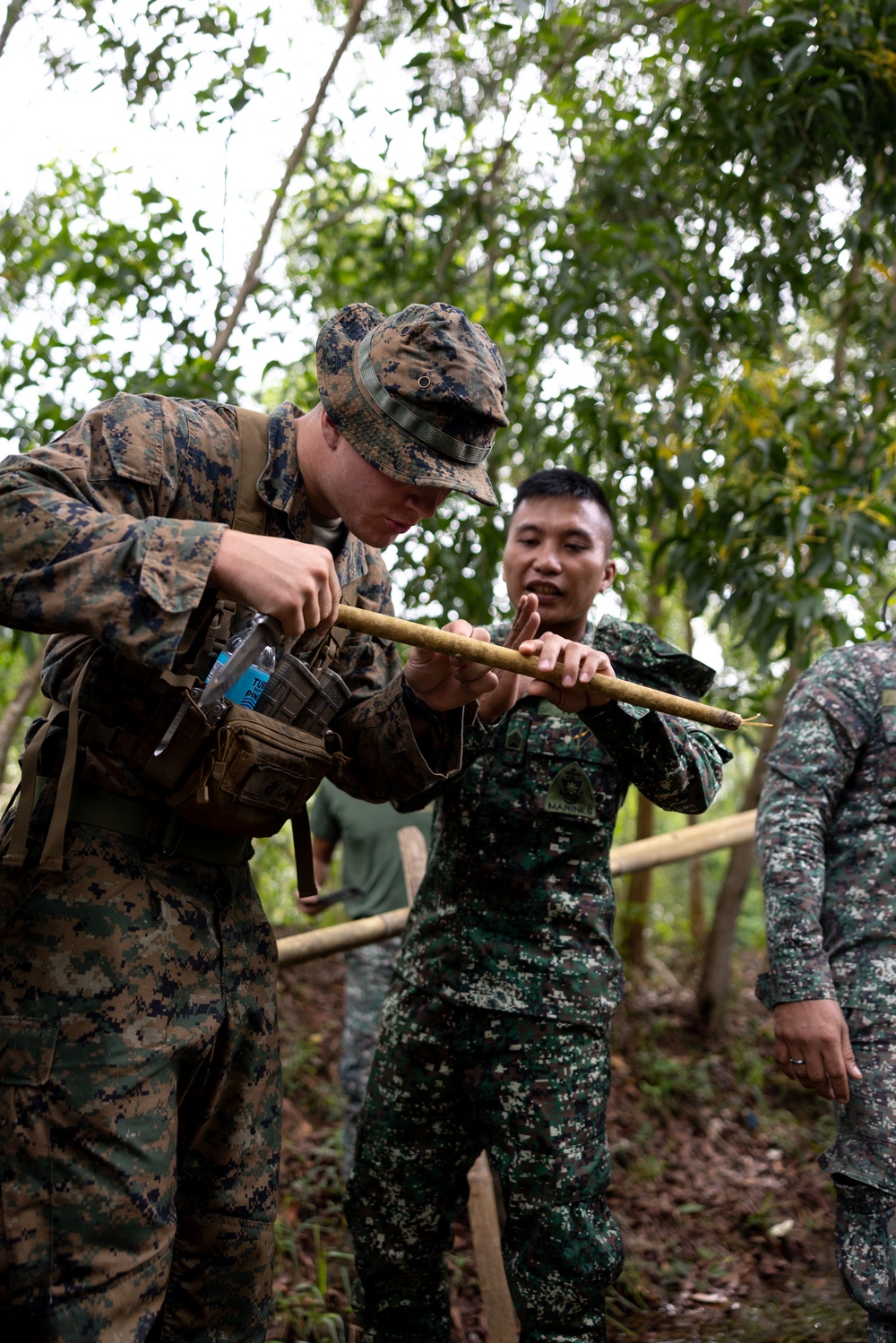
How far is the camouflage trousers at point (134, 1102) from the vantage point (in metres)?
1.61

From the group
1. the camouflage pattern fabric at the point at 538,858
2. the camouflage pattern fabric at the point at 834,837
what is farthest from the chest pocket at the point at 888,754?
the camouflage pattern fabric at the point at 538,858

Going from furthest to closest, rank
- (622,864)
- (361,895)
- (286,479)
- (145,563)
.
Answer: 1. (361,895)
2. (622,864)
3. (286,479)
4. (145,563)

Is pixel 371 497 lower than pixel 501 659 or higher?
higher

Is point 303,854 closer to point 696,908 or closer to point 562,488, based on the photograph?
point 562,488

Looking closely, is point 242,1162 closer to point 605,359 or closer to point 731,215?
point 605,359

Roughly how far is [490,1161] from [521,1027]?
0.32m

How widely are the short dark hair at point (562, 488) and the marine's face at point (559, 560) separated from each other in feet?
0.06

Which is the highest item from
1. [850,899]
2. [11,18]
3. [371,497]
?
[11,18]

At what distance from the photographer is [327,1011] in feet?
20.1

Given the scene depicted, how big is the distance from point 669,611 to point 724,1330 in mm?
5520

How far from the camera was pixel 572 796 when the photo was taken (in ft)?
7.89

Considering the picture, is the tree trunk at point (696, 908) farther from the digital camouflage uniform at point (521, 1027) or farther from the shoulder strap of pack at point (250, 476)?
the shoulder strap of pack at point (250, 476)

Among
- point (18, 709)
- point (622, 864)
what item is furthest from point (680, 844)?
point (18, 709)

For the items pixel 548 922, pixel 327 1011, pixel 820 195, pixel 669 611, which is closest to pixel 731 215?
pixel 820 195
